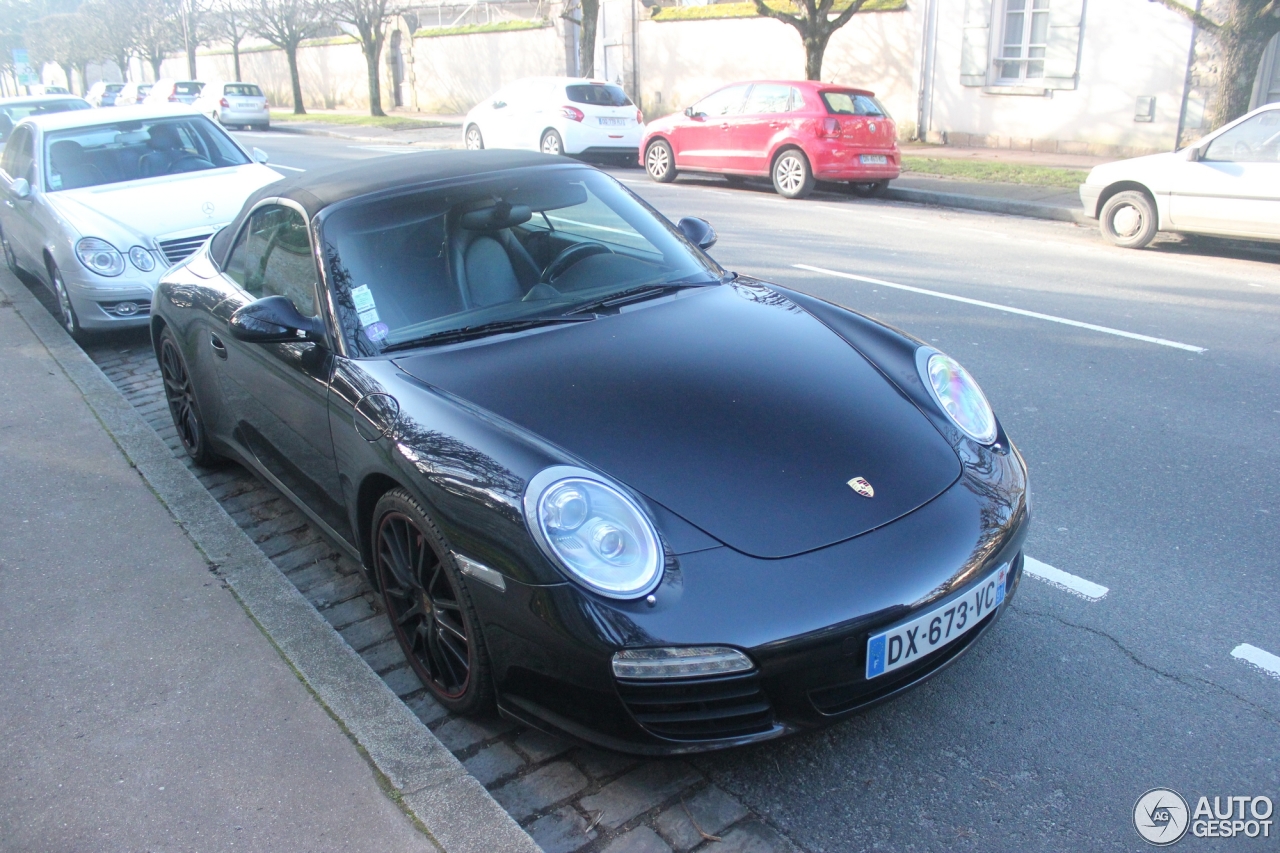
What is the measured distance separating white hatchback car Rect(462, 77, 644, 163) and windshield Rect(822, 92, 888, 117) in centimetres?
515

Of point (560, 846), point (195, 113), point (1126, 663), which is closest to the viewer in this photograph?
point (560, 846)

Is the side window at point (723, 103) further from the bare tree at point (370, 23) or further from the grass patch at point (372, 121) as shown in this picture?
the bare tree at point (370, 23)

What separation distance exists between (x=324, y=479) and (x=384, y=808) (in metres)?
1.30

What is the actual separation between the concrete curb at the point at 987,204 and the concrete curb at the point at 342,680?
1040cm

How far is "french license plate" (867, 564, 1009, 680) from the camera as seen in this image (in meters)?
2.45

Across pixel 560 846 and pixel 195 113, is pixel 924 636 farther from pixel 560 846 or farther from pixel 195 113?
pixel 195 113

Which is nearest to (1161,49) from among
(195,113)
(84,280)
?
(195,113)

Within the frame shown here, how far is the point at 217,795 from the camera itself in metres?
2.58

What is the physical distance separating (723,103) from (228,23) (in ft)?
118

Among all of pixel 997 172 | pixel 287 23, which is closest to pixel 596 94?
pixel 997 172

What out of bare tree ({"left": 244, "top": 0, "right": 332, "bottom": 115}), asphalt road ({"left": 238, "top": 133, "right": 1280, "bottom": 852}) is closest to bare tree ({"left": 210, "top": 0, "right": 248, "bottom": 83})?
bare tree ({"left": 244, "top": 0, "right": 332, "bottom": 115})

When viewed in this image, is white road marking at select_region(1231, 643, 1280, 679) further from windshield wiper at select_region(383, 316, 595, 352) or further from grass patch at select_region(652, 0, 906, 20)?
grass patch at select_region(652, 0, 906, 20)
